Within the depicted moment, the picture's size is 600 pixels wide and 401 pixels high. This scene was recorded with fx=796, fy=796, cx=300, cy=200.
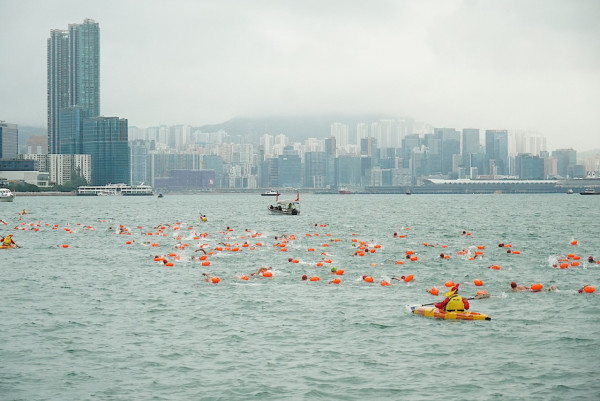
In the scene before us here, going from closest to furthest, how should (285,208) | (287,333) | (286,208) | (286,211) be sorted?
(287,333) < (286,211) < (286,208) < (285,208)

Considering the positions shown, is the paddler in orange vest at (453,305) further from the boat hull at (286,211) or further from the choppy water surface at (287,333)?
the boat hull at (286,211)

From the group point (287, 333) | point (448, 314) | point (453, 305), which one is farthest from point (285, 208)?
point (287, 333)

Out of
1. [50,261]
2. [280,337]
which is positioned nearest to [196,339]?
[280,337]

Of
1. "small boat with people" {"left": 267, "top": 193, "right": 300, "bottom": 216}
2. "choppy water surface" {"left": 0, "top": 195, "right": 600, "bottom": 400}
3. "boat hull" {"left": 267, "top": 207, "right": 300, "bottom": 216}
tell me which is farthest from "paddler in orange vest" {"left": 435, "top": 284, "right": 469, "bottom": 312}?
"boat hull" {"left": 267, "top": 207, "right": 300, "bottom": 216}

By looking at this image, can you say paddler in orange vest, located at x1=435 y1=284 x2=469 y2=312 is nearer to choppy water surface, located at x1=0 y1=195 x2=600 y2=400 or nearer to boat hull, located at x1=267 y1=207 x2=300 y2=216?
choppy water surface, located at x1=0 y1=195 x2=600 y2=400

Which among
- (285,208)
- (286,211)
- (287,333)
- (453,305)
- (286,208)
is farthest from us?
(285,208)

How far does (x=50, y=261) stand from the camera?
58875 millimetres

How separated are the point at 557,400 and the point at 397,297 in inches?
661

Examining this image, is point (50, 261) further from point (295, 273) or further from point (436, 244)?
point (436, 244)

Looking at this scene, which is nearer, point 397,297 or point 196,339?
point 196,339

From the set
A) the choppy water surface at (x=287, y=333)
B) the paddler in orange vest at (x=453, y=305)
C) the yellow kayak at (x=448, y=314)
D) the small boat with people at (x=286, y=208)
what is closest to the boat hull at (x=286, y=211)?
the small boat with people at (x=286, y=208)

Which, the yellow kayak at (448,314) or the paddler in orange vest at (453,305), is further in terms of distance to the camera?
the paddler in orange vest at (453,305)

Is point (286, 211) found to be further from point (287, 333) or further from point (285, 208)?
point (287, 333)

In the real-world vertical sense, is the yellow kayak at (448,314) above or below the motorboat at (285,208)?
below
